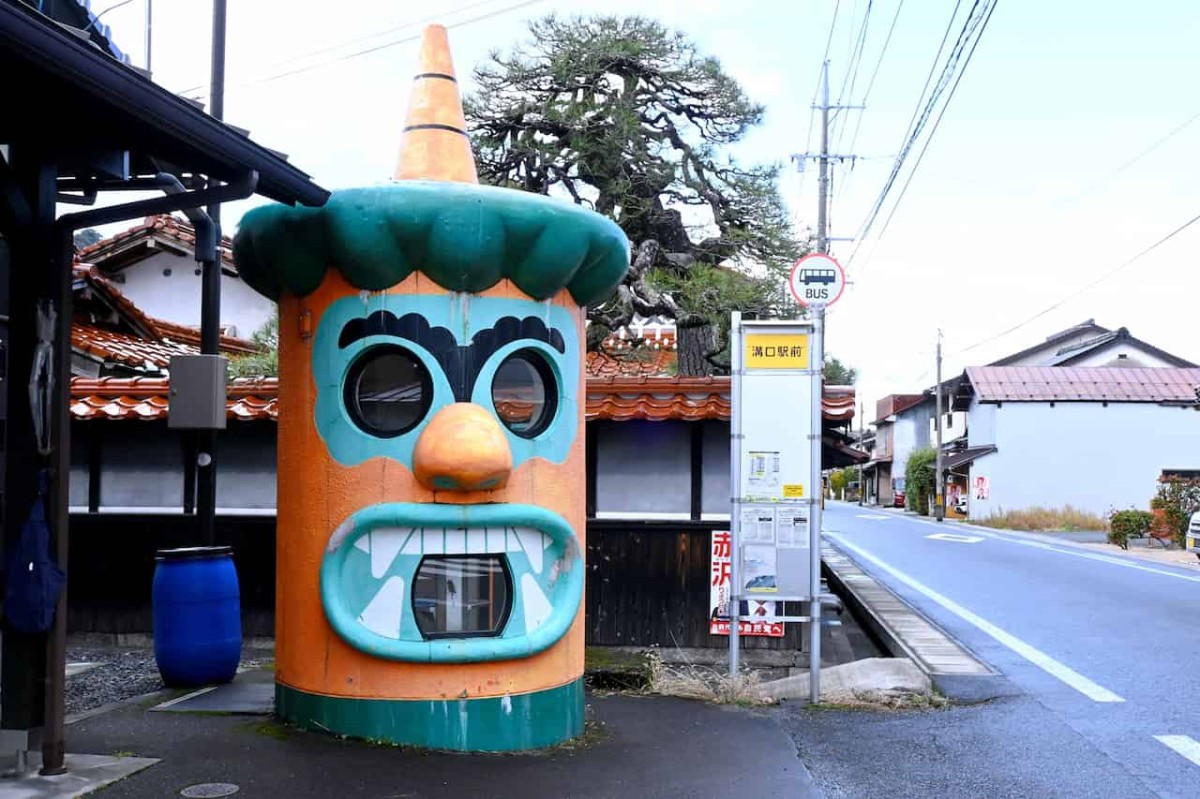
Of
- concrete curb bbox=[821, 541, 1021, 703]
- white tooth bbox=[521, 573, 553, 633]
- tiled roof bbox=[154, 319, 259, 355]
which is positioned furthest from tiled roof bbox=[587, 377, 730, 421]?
tiled roof bbox=[154, 319, 259, 355]

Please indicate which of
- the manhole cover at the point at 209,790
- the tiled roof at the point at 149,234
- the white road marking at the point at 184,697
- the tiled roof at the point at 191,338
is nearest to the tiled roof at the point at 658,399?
the white road marking at the point at 184,697

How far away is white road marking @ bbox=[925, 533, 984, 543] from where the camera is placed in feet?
103

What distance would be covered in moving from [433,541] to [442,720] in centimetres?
104

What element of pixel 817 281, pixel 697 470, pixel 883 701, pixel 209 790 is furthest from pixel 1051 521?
pixel 209 790

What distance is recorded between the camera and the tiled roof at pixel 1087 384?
4391 cm

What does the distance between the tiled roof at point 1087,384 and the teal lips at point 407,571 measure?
41.4 metres

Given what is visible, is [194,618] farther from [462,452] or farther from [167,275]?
[167,275]

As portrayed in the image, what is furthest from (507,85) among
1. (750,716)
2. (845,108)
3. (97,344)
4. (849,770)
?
(845,108)

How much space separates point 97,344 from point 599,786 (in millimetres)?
10316

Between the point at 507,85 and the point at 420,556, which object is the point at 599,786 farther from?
the point at 507,85

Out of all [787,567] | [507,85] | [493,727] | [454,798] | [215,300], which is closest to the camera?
[454,798]

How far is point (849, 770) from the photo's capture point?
6.55 m

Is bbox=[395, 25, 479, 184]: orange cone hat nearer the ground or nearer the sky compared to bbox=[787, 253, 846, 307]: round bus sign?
nearer the sky

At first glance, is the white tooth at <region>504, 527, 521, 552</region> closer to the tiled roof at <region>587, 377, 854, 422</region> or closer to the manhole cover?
the manhole cover
